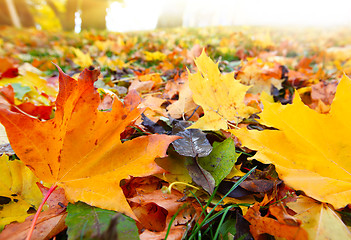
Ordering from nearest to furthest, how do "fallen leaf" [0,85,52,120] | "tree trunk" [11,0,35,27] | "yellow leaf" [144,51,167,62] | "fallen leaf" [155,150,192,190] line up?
"fallen leaf" [155,150,192,190] → "fallen leaf" [0,85,52,120] → "yellow leaf" [144,51,167,62] → "tree trunk" [11,0,35,27]

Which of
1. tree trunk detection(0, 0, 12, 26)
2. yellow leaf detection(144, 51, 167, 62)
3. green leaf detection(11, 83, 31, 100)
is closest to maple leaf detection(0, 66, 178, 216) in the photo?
green leaf detection(11, 83, 31, 100)

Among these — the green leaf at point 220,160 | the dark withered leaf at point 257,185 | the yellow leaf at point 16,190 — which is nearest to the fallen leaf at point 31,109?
the yellow leaf at point 16,190

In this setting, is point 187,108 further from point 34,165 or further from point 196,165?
point 34,165

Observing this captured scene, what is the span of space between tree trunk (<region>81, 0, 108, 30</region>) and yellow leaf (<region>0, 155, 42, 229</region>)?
537 inches

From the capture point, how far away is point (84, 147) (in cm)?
58

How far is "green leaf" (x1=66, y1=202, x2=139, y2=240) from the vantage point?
0.46 metres

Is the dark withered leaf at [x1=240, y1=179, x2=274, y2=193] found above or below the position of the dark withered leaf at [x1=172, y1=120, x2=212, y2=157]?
below

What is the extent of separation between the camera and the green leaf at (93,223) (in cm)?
46

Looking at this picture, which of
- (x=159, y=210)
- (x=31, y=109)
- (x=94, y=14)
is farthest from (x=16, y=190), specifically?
(x=94, y=14)

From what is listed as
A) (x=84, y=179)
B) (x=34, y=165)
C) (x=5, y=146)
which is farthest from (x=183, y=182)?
(x=5, y=146)

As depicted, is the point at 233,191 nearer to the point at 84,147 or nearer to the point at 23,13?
the point at 84,147

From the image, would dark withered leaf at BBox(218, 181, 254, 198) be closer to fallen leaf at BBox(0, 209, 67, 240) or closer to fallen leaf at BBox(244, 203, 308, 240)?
fallen leaf at BBox(244, 203, 308, 240)

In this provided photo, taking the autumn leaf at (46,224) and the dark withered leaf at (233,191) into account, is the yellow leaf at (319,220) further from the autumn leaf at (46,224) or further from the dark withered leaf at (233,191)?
the autumn leaf at (46,224)

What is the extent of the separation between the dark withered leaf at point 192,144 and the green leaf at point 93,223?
0.25 metres
